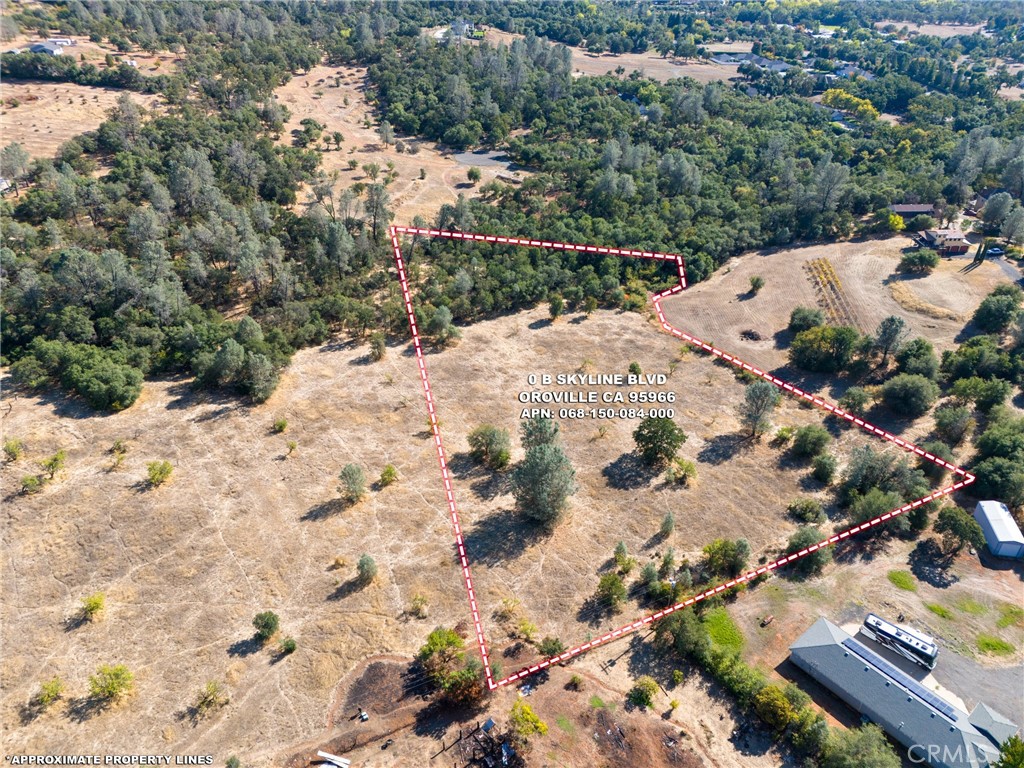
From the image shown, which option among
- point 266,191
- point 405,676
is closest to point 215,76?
point 266,191

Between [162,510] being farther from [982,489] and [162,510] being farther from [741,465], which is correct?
[982,489]

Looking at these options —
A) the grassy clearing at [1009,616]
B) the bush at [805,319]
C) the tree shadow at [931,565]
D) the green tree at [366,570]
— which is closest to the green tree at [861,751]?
the grassy clearing at [1009,616]

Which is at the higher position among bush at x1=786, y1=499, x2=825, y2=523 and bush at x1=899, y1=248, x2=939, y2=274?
bush at x1=899, y1=248, x2=939, y2=274

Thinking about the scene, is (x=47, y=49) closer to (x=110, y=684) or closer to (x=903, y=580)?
(x=110, y=684)

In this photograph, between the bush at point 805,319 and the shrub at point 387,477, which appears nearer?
the shrub at point 387,477

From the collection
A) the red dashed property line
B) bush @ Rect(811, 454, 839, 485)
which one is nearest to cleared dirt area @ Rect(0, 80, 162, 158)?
the red dashed property line

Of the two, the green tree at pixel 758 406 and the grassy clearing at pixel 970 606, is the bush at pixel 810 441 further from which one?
the grassy clearing at pixel 970 606

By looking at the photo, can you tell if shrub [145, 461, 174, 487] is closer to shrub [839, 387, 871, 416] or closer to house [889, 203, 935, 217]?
shrub [839, 387, 871, 416]

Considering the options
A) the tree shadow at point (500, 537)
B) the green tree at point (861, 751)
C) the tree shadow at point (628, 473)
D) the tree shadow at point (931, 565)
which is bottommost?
the tree shadow at point (931, 565)
